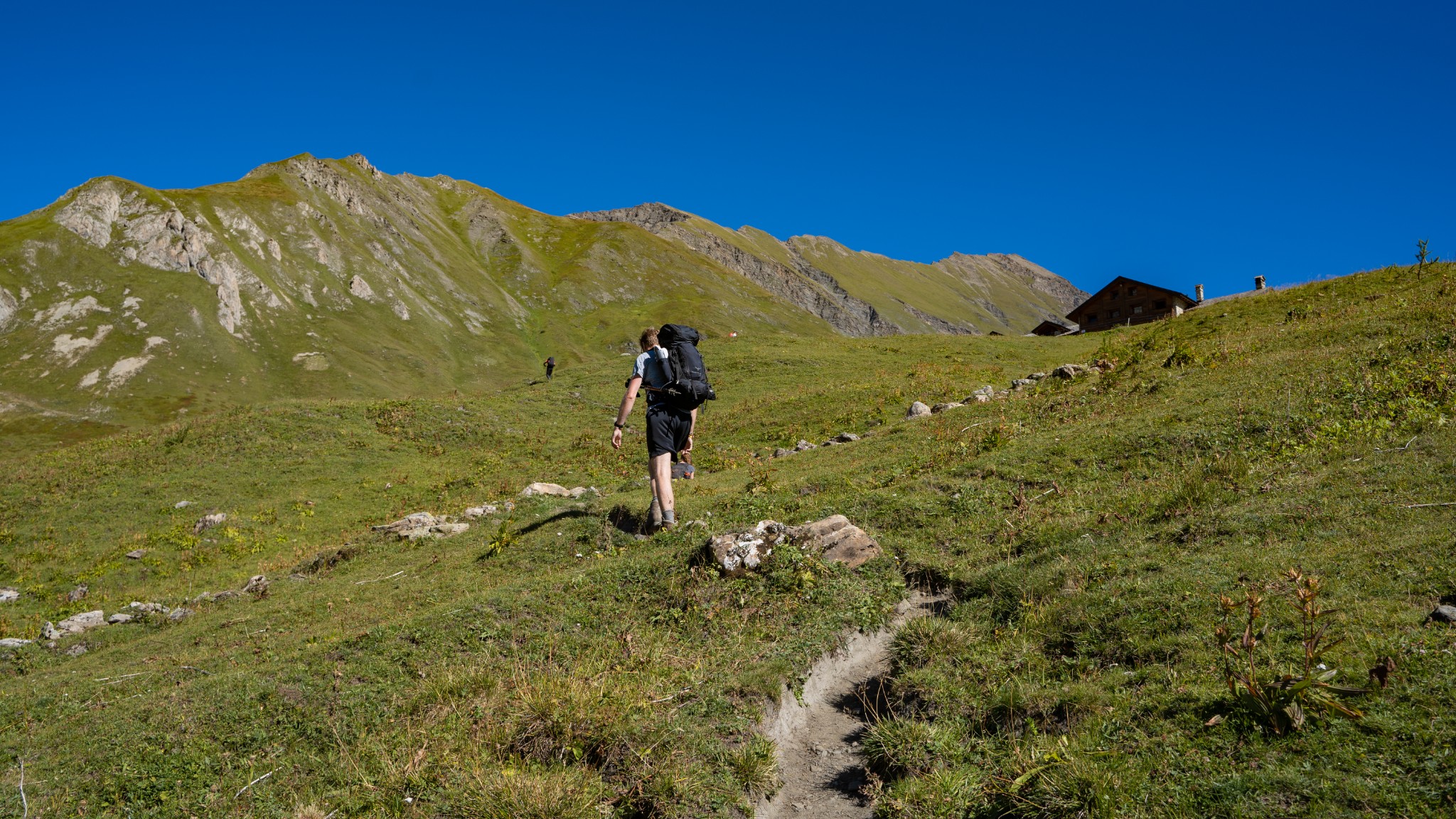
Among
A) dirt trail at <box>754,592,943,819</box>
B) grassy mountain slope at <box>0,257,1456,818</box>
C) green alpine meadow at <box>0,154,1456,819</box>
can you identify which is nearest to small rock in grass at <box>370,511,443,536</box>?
green alpine meadow at <box>0,154,1456,819</box>

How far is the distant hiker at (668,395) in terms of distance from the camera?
12492mm

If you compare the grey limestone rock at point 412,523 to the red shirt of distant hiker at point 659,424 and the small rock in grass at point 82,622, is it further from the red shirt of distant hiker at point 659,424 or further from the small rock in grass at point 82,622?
the red shirt of distant hiker at point 659,424

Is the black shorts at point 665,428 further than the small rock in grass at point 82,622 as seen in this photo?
No

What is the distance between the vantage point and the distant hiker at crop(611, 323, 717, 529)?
12.5 meters

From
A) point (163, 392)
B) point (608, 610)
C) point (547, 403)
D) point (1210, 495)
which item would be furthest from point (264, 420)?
point (163, 392)

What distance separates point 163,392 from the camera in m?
93.4

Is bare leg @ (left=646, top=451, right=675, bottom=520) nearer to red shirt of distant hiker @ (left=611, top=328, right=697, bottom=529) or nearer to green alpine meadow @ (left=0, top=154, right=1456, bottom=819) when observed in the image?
red shirt of distant hiker @ (left=611, top=328, right=697, bottom=529)

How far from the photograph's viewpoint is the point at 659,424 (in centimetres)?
1249

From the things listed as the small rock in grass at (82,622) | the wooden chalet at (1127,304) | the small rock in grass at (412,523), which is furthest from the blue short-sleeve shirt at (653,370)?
the wooden chalet at (1127,304)

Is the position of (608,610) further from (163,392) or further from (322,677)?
(163,392)

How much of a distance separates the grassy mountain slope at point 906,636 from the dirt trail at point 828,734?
0.93 feet

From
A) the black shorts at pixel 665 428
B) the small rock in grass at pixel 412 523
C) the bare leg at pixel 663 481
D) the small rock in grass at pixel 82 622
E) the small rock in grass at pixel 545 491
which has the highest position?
the black shorts at pixel 665 428

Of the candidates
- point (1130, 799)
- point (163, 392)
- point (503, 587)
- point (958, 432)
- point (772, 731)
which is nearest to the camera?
point (1130, 799)

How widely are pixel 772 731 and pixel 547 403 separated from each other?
33664 millimetres
